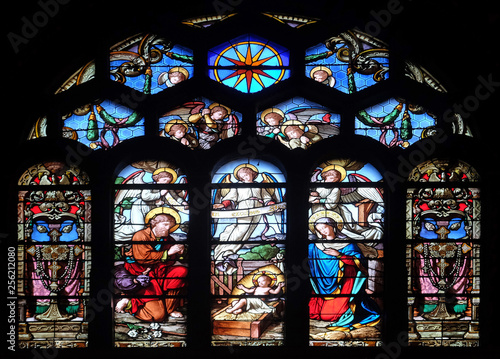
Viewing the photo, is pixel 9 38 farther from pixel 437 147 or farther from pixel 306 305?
pixel 437 147

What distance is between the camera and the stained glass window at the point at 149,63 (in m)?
6.01

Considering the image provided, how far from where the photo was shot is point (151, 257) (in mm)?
5742

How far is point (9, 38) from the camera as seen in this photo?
5531 mm

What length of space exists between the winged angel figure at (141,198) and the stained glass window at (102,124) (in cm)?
38

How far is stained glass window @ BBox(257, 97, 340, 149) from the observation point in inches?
231

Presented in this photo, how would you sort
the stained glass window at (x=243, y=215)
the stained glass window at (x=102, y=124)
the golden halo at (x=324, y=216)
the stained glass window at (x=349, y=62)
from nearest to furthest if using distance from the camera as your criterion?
1. the stained glass window at (x=243, y=215)
2. the golden halo at (x=324, y=216)
3. the stained glass window at (x=102, y=124)
4. the stained glass window at (x=349, y=62)

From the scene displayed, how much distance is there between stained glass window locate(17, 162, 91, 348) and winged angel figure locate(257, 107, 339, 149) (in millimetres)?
1734

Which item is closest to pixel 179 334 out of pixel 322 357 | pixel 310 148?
pixel 322 357

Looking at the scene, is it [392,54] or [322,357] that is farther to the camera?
[392,54]

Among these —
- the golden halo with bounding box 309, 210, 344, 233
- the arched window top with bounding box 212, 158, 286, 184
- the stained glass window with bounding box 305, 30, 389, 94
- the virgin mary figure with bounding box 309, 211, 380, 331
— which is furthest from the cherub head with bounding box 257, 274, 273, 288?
the stained glass window with bounding box 305, 30, 389, 94

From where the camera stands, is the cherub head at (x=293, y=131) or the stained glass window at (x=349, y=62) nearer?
the cherub head at (x=293, y=131)

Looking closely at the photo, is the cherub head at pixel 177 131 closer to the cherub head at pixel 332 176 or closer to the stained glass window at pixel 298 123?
the stained glass window at pixel 298 123

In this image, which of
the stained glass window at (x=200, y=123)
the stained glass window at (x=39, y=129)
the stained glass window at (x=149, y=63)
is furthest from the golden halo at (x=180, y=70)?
the stained glass window at (x=39, y=129)

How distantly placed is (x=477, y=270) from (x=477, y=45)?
78.7 inches
